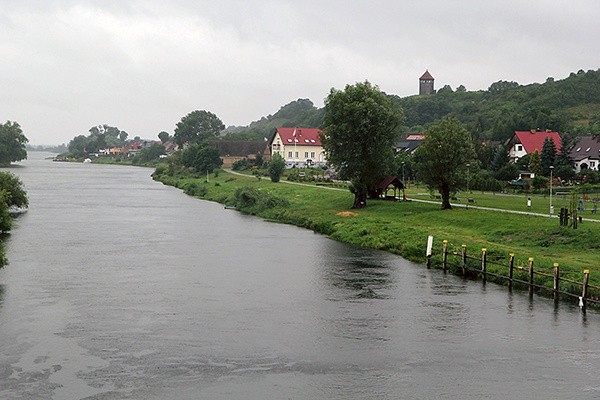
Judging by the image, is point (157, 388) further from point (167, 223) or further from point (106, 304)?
point (167, 223)

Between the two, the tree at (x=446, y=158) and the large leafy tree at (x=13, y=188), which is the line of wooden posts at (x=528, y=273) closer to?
the tree at (x=446, y=158)

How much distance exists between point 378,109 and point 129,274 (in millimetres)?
31401

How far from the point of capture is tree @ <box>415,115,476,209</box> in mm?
55188

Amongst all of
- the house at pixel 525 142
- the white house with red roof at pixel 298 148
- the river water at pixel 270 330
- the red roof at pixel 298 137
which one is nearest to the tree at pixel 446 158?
the river water at pixel 270 330

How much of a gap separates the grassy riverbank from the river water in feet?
9.85

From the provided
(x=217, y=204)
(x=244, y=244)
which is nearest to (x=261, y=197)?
(x=217, y=204)

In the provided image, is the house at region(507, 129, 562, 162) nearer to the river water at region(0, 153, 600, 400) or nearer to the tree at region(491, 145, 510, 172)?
the tree at region(491, 145, 510, 172)

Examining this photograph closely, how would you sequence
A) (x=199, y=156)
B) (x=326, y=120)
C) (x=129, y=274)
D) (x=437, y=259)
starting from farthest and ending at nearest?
1. (x=199, y=156)
2. (x=326, y=120)
3. (x=437, y=259)
4. (x=129, y=274)

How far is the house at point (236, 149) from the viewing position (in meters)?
146

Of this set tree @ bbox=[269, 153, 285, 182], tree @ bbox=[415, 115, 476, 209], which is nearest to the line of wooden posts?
tree @ bbox=[415, 115, 476, 209]

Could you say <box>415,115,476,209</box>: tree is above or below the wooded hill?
below

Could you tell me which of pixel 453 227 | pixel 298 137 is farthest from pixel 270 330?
pixel 298 137

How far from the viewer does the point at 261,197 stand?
73250 millimetres

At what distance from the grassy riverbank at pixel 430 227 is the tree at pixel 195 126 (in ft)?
393
